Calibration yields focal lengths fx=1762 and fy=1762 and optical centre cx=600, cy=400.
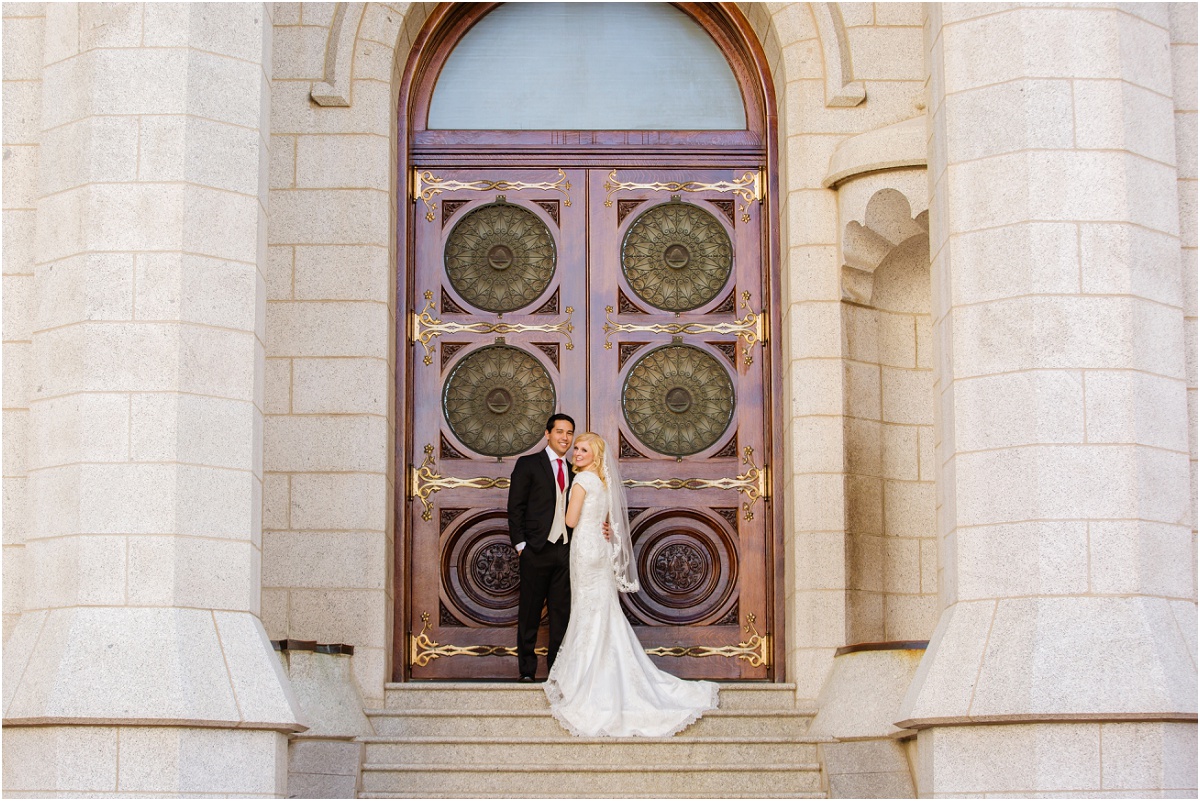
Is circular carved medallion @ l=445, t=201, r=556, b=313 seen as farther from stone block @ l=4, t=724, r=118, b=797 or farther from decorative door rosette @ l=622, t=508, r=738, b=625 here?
stone block @ l=4, t=724, r=118, b=797

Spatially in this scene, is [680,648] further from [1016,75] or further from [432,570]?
[1016,75]

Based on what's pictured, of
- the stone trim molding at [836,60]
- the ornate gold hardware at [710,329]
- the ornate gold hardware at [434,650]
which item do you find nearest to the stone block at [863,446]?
the ornate gold hardware at [710,329]

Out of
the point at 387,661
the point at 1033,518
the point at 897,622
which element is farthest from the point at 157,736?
the point at 897,622

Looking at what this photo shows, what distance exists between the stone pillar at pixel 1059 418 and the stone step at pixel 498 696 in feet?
7.46

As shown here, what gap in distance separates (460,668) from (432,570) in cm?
63

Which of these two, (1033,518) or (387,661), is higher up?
(1033,518)

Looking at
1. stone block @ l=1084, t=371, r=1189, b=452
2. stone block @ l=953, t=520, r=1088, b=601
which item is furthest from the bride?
stone block @ l=1084, t=371, r=1189, b=452

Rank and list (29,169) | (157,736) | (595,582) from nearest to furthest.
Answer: (157,736) → (29,169) → (595,582)

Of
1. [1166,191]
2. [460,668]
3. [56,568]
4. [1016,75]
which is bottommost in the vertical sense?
[460,668]

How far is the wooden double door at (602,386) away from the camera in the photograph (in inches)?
434

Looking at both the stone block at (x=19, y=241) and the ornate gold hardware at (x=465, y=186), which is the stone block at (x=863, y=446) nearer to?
the ornate gold hardware at (x=465, y=186)

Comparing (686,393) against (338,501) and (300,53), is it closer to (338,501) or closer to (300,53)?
(338,501)

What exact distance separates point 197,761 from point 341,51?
4999mm

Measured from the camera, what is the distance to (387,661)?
1054 centimetres
